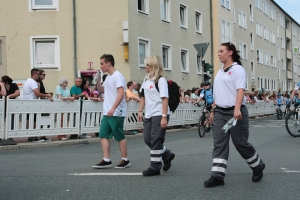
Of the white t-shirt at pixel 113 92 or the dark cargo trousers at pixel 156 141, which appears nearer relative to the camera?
the dark cargo trousers at pixel 156 141

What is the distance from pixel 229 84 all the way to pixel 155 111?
1387 millimetres

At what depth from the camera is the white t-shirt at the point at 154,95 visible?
6.74m

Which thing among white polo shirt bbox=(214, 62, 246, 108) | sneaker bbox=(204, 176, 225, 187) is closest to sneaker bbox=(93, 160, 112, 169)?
sneaker bbox=(204, 176, 225, 187)

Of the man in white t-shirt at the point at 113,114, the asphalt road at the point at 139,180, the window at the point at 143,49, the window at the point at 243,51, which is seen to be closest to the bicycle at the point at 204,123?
the asphalt road at the point at 139,180

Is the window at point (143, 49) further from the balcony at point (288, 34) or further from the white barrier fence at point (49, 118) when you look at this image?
the balcony at point (288, 34)

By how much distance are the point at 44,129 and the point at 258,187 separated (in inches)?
334

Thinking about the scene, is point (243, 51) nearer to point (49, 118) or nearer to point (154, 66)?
point (49, 118)

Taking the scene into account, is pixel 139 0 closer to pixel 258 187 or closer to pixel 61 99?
pixel 61 99

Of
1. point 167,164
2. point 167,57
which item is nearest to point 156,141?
point 167,164

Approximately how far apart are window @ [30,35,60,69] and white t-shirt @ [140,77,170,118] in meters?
16.3

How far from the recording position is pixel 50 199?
5.20m

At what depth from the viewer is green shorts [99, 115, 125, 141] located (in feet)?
24.5

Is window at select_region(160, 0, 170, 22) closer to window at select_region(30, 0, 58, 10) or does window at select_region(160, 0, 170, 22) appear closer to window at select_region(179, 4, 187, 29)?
window at select_region(179, 4, 187, 29)

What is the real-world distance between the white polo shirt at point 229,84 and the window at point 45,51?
1750cm
